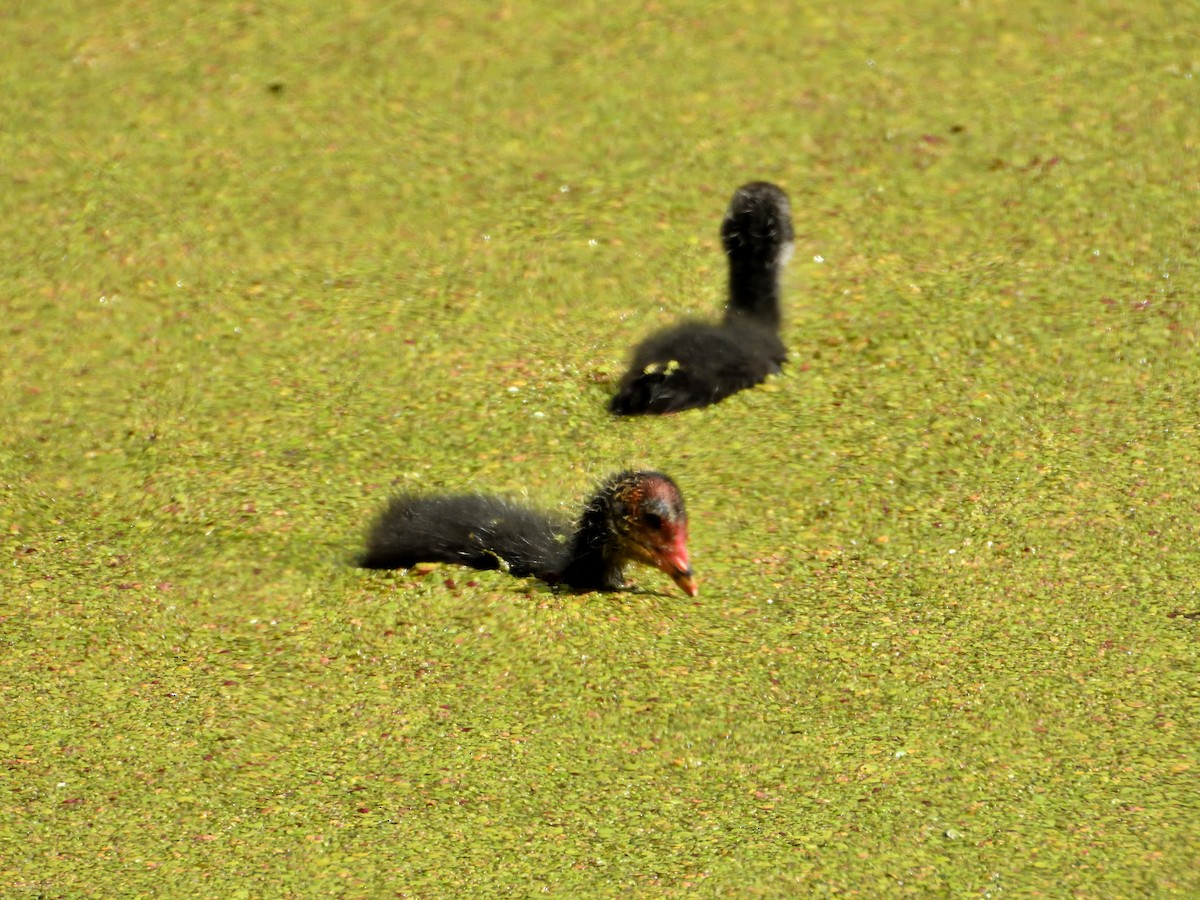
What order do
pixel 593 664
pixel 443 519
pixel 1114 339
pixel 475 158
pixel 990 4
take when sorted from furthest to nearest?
pixel 990 4, pixel 475 158, pixel 1114 339, pixel 443 519, pixel 593 664

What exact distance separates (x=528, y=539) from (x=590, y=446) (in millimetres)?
464

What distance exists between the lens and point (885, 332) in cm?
444

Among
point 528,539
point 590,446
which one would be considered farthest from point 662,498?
point 590,446

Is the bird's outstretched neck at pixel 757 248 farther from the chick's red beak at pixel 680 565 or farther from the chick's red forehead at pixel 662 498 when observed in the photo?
the chick's red beak at pixel 680 565

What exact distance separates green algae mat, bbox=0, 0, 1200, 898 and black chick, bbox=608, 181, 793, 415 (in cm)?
Result: 7

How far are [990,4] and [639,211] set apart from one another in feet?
5.45

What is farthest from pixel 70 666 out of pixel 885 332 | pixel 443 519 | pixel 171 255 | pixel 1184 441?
pixel 1184 441

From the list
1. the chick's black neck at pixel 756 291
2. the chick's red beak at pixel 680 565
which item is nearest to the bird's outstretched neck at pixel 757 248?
the chick's black neck at pixel 756 291

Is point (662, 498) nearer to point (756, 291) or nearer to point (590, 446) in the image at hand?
point (590, 446)

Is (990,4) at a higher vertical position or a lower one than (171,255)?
higher

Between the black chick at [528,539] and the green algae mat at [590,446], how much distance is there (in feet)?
0.18

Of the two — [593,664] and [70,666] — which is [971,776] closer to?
[593,664]

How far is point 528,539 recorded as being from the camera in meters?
3.71

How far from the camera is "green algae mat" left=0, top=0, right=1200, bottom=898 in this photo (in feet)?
9.98
